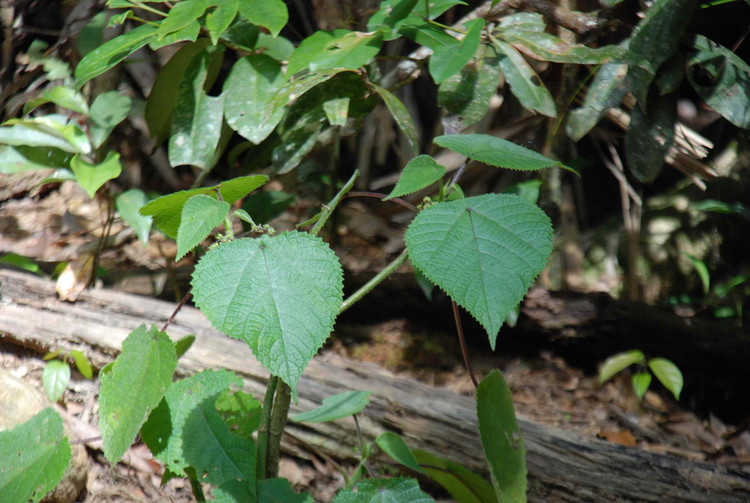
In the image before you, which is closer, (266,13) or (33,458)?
(33,458)

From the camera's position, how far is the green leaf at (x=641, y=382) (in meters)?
1.66

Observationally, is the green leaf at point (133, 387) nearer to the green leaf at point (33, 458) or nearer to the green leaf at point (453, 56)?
the green leaf at point (33, 458)

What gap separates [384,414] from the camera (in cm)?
129

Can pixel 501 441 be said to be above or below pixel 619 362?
above

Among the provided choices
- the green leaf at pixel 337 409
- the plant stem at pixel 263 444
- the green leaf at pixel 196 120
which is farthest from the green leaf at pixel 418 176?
the green leaf at pixel 196 120

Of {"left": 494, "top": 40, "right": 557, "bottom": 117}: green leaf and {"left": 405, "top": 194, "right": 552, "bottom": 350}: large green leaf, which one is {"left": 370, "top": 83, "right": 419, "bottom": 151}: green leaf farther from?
{"left": 405, "top": 194, "right": 552, "bottom": 350}: large green leaf

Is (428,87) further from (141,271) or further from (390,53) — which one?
(141,271)

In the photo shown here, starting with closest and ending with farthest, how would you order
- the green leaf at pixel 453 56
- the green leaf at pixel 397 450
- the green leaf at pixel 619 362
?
1. the green leaf at pixel 397 450
2. the green leaf at pixel 453 56
3. the green leaf at pixel 619 362

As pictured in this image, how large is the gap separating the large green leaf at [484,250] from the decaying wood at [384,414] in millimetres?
722

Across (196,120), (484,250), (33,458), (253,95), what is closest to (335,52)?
(253,95)

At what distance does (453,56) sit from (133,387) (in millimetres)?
820

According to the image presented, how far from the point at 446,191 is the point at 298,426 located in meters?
0.77

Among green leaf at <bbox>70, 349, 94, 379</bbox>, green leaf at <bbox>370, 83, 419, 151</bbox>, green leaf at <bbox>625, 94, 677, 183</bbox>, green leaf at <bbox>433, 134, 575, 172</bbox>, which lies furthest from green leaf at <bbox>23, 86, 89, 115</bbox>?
green leaf at <bbox>625, 94, 677, 183</bbox>

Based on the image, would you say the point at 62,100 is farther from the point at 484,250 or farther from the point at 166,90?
the point at 484,250
